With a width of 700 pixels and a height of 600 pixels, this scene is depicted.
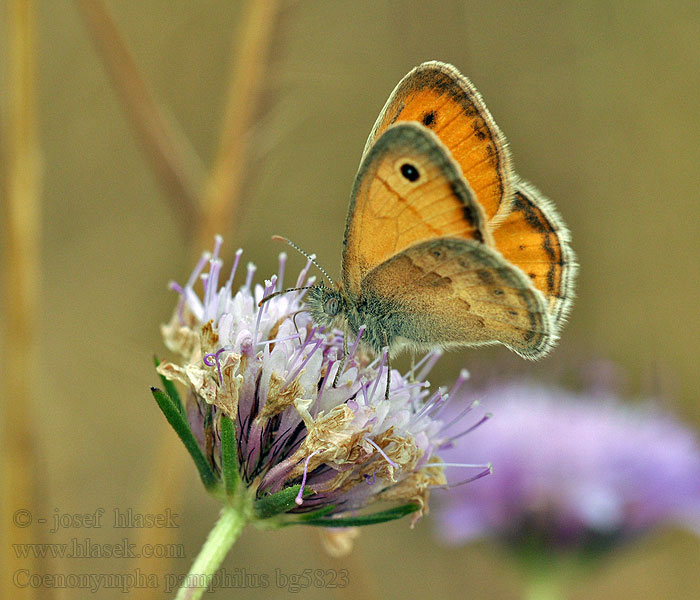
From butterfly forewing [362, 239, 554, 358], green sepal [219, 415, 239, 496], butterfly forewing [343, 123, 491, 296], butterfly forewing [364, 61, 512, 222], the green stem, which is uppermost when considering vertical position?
butterfly forewing [364, 61, 512, 222]

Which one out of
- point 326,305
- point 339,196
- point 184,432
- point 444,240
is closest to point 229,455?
point 184,432

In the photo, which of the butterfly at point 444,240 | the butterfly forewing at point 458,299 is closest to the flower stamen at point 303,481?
the butterfly at point 444,240

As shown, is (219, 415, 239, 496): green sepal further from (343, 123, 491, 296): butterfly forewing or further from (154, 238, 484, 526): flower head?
(343, 123, 491, 296): butterfly forewing

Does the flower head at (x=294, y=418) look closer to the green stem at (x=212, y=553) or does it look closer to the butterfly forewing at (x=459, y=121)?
the green stem at (x=212, y=553)

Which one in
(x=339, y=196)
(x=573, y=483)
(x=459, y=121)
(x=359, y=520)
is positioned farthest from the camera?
(x=339, y=196)

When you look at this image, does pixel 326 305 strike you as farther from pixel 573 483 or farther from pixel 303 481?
pixel 573 483

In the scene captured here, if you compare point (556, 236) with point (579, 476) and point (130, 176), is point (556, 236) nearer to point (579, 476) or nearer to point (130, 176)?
point (579, 476)

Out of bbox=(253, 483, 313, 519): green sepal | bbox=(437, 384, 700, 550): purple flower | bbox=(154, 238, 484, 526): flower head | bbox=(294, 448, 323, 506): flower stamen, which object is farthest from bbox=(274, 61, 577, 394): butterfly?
bbox=(437, 384, 700, 550): purple flower

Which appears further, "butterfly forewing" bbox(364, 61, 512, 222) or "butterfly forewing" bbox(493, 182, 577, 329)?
"butterfly forewing" bbox(493, 182, 577, 329)
